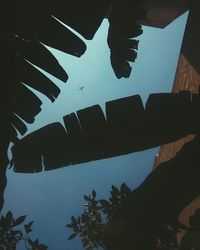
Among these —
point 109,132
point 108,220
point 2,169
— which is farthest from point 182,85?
point 2,169

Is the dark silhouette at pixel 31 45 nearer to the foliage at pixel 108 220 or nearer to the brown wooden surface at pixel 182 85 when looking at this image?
the foliage at pixel 108 220

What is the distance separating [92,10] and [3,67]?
542mm

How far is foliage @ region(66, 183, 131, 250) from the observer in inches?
71.5

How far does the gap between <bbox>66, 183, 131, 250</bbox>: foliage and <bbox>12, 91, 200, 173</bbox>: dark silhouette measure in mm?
218

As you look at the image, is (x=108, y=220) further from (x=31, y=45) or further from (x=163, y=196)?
(x=31, y=45)

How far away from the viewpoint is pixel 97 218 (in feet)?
6.35

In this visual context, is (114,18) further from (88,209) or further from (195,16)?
(195,16)

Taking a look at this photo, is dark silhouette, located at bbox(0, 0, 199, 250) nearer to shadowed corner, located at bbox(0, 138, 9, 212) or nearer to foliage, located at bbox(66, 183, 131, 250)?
shadowed corner, located at bbox(0, 138, 9, 212)

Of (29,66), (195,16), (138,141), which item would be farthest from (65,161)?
(195,16)

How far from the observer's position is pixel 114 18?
1914 mm

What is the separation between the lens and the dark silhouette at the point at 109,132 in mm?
1773

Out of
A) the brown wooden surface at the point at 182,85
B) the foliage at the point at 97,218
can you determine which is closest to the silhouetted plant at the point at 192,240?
the foliage at the point at 97,218

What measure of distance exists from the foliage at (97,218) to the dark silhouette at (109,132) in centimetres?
22

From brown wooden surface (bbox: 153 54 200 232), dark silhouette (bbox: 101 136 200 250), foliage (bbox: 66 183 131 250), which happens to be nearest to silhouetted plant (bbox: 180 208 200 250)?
dark silhouette (bbox: 101 136 200 250)
